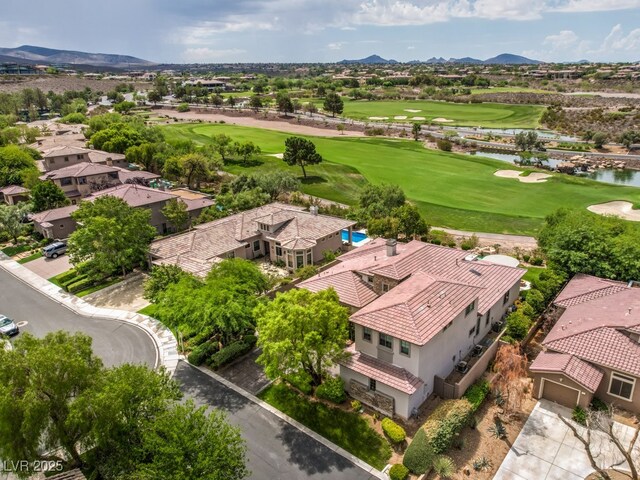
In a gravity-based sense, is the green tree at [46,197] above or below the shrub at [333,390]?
above

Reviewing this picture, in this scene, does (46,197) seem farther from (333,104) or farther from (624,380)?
(333,104)

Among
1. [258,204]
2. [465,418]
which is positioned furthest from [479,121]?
[465,418]

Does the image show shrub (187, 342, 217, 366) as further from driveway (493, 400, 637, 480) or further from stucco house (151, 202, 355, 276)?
driveway (493, 400, 637, 480)

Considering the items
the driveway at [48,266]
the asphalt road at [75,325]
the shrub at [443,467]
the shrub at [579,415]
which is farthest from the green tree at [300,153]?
the shrub at [443,467]

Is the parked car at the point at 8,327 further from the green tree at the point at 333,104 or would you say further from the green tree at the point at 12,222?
the green tree at the point at 333,104

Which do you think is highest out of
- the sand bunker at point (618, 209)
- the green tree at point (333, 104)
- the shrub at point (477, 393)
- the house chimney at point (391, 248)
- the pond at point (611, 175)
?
the green tree at point (333, 104)

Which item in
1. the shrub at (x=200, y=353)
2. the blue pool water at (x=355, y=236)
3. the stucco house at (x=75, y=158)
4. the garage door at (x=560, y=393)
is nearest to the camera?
the garage door at (x=560, y=393)

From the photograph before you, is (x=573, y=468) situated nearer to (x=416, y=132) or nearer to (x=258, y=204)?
(x=258, y=204)
